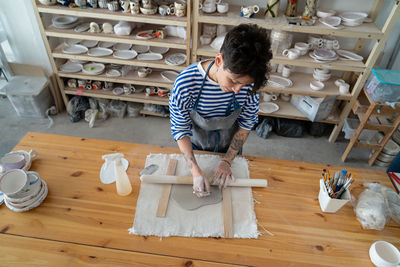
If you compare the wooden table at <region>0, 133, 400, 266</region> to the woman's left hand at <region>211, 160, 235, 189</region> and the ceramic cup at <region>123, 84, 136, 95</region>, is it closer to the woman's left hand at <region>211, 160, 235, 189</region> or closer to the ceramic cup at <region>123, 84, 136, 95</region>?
the woman's left hand at <region>211, 160, 235, 189</region>

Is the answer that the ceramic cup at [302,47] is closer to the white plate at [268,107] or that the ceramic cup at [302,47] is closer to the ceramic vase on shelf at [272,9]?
the ceramic vase on shelf at [272,9]

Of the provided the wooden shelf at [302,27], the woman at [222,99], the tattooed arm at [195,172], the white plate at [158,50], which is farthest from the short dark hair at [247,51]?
the white plate at [158,50]

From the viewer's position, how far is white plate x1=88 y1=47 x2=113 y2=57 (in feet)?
8.99

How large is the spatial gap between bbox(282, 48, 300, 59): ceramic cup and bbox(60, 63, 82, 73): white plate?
7.19 feet

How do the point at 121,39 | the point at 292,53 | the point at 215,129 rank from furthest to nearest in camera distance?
1. the point at 121,39
2. the point at 292,53
3. the point at 215,129

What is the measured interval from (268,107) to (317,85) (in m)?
0.54

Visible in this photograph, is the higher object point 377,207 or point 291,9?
point 291,9

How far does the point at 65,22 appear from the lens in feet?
8.68

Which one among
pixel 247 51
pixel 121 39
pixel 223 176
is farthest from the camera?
pixel 121 39

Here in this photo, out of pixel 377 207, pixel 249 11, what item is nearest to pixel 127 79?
pixel 249 11

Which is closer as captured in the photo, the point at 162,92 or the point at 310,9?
the point at 310,9

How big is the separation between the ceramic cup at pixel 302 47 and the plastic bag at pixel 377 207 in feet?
5.35

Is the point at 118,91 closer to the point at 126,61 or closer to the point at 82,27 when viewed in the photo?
the point at 126,61

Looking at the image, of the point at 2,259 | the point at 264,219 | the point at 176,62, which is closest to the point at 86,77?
the point at 176,62
